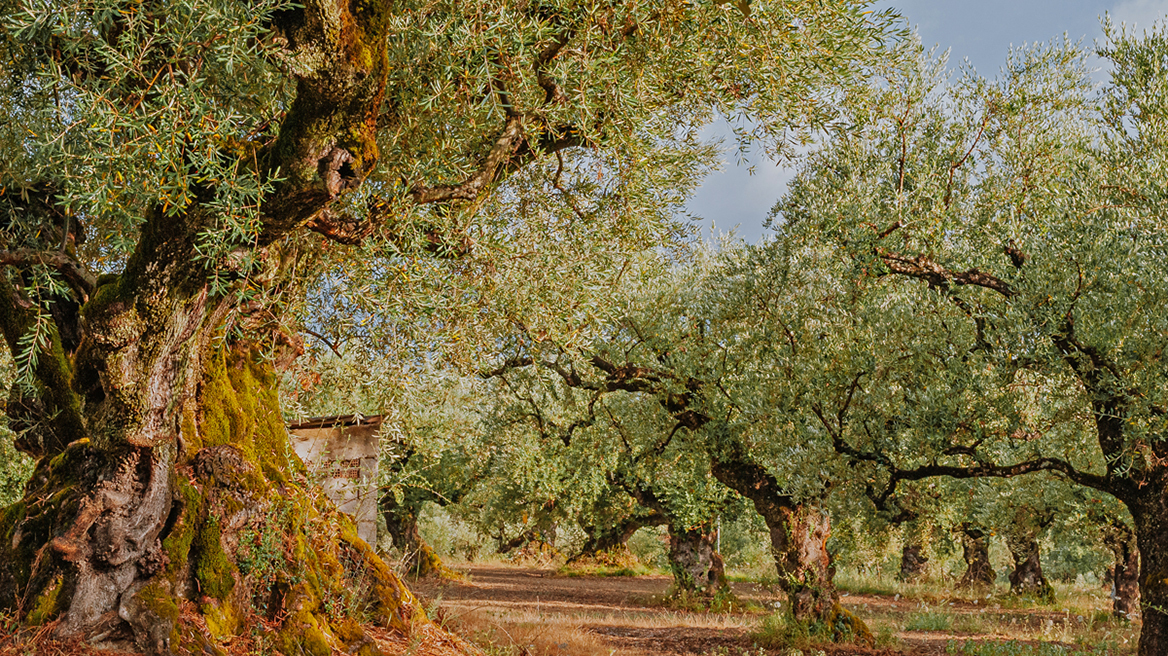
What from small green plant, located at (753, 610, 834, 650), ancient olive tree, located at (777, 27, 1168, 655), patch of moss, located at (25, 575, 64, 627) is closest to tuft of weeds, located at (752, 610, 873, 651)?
small green plant, located at (753, 610, 834, 650)

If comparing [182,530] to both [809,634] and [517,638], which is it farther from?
[809,634]

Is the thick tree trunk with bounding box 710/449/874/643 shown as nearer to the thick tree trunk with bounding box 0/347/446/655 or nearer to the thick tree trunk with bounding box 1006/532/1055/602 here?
the thick tree trunk with bounding box 0/347/446/655

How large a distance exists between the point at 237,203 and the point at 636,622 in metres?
15.9

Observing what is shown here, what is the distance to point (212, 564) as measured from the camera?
659cm

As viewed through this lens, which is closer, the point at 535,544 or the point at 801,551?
the point at 801,551

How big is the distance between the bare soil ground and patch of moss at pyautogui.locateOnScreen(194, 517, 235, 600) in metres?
3.04

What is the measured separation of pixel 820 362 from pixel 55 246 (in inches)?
446

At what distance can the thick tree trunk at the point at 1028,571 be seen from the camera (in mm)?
25672

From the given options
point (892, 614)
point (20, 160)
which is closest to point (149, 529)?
point (20, 160)

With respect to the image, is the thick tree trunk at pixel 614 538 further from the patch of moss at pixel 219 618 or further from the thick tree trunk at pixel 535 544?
the patch of moss at pixel 219 618

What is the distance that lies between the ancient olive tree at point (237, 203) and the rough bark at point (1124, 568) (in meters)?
21.5

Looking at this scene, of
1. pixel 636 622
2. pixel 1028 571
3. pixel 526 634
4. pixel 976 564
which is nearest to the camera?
pixel 526 634

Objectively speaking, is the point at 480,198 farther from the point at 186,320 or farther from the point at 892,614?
the point at 892,614

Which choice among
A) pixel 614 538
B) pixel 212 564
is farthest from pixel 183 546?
pixel 614 538
